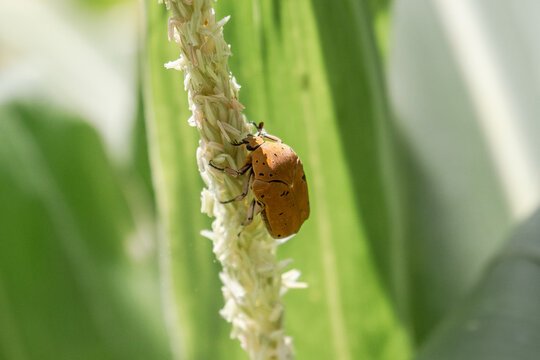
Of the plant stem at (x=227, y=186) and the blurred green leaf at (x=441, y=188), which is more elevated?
the blurred green leaf at (x=441, y=188)

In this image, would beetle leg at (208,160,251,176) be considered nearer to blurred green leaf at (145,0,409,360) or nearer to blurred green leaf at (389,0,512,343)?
blurred green leaf at (145,0,409,360)

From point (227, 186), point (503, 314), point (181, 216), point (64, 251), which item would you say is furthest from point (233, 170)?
point (64, 251)

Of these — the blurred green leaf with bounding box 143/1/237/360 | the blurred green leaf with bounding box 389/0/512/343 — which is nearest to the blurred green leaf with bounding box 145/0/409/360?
the blurred green leaf with bounding box 143/1/237/360

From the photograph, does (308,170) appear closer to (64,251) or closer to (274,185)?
(274,185)

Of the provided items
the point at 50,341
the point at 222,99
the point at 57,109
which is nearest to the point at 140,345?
the point at 50,341

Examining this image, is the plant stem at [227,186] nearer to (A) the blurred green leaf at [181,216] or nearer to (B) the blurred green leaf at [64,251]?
(A) the blurred green leaf at [181,216]

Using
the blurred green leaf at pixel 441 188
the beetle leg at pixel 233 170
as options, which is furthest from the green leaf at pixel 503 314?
the beetle leg at pixel 233 170

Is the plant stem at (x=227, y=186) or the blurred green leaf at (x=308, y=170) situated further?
the blurred green leaf at (x=308, y=170)
